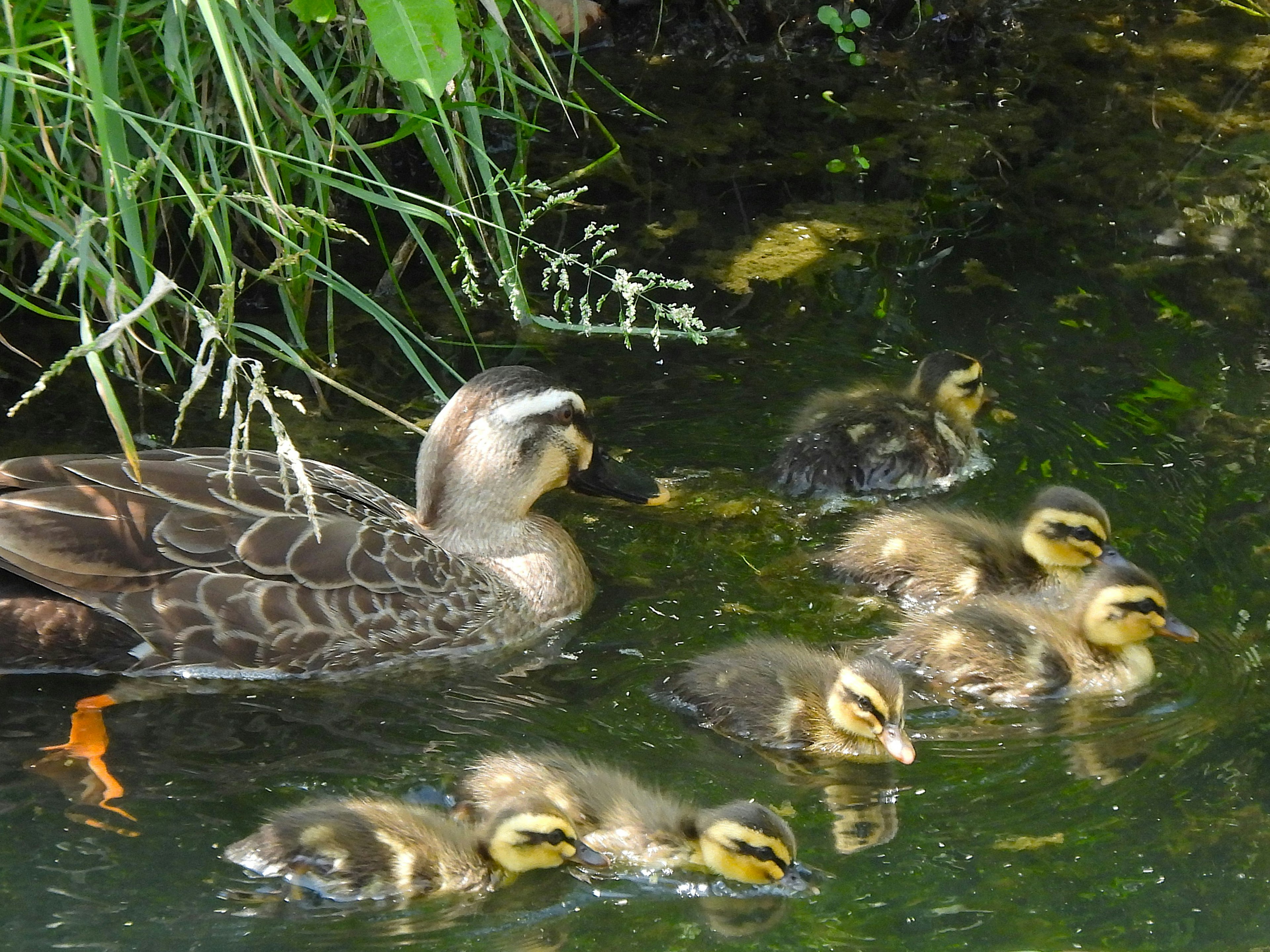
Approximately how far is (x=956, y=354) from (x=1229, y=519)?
35.8 inches

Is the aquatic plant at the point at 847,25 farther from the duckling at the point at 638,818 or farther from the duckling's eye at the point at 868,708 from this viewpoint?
the duckling at the point at 638,818

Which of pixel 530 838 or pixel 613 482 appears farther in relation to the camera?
pixel 613 482

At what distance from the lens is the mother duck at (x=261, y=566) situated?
153 inches

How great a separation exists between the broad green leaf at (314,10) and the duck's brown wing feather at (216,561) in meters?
1.13

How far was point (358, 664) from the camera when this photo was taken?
406cm

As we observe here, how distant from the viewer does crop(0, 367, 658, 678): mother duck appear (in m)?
3.89

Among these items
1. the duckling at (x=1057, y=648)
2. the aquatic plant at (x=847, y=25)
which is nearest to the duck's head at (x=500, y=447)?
the duckling at (x=1057, y=648)

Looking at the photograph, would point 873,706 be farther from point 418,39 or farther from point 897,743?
point 418,39

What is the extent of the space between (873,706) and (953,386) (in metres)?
1.46

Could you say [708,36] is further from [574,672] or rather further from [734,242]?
[574,672]

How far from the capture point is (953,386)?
15.6 feet

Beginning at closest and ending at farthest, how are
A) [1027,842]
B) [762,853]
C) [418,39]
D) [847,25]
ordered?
1. [762,853]
2. [1027,842]
3. [418,39]
4. [847,25]

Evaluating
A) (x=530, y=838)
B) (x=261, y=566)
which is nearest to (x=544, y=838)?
(x=530, y=838)

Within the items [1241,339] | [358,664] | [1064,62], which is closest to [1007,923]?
[358,664]
